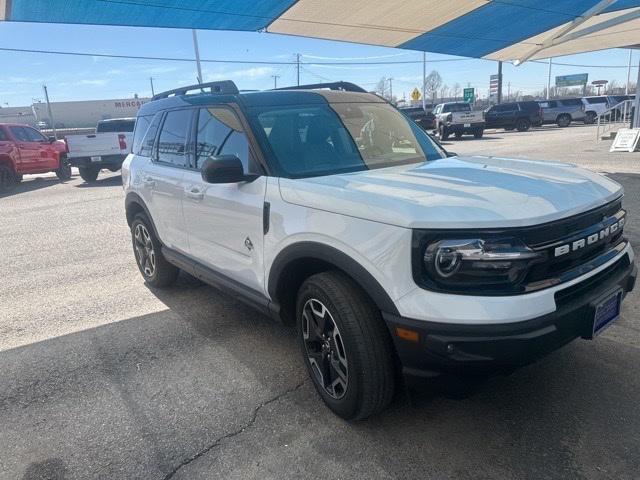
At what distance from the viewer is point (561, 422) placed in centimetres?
262

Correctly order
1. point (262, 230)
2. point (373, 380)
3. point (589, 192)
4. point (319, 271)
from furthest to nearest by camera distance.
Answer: point (262, 230), point (319, 271), point (589, 192), point (373, 380)

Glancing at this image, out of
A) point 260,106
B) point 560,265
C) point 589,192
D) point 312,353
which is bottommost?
point 312,353

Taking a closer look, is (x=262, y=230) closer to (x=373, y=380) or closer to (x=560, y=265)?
(x=373, y=380)

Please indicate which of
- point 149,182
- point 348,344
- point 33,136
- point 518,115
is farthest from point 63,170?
point 518,115

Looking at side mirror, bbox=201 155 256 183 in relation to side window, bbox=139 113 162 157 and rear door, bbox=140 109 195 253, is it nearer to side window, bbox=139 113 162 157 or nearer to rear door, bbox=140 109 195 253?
rear door, bbox=140 109 195 253

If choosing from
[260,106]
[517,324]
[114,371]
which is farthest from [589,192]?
[114,371]

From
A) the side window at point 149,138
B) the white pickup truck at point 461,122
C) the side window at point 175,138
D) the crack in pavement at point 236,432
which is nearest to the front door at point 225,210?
the side window at point 175,138

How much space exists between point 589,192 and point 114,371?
131 inches

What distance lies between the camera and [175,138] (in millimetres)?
4246

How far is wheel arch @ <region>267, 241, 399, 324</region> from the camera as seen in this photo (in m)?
2.31

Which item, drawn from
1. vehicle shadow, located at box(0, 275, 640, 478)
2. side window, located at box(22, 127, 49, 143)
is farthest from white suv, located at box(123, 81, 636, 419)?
side window, located at box(22, 127, 49, 143)

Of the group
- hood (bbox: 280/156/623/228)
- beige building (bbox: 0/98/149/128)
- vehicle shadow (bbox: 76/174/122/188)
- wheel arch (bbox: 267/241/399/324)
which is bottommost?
vehicle shadow (bbox: 76/174/122/188)

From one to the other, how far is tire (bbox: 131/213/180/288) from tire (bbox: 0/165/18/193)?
11380 mm

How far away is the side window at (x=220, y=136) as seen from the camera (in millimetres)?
3268
